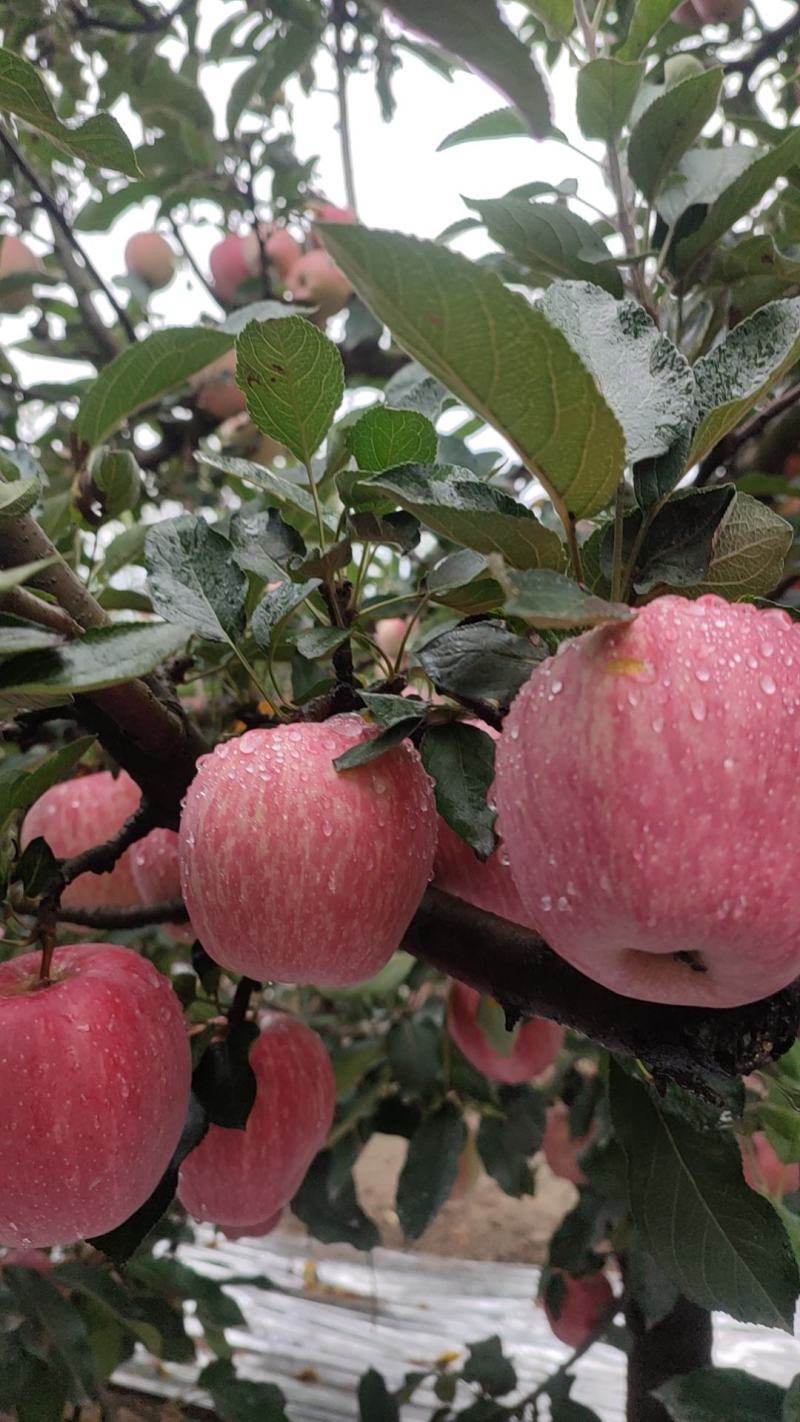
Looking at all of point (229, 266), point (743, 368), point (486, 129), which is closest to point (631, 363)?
point (743, 368)

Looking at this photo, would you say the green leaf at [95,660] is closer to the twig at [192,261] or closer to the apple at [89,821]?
the apple at [89,821]

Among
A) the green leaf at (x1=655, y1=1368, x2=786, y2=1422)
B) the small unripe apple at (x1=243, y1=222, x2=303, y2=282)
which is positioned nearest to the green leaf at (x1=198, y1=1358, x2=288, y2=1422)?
the green leaf at (x1=655, y1=1368, x2=786, y2=1422)

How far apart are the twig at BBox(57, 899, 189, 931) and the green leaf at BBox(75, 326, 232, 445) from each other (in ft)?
0.91

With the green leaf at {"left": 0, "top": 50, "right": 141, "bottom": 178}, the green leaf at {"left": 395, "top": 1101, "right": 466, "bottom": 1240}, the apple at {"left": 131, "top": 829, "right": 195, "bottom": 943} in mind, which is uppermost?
the green leaf at {"left": 0, "top": 50, "right": 141, "bottom": 178}

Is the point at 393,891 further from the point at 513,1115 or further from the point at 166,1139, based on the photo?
the point at 513,1115

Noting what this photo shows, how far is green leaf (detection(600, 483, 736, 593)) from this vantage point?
336 mm

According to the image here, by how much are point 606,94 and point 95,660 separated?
0.54 meters

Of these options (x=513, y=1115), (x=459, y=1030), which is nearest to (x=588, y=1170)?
(x=459, y=1030)

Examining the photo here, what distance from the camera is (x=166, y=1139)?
0.46 m

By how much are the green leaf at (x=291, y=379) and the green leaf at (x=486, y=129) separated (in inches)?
13.9

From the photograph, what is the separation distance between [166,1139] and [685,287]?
62 cm

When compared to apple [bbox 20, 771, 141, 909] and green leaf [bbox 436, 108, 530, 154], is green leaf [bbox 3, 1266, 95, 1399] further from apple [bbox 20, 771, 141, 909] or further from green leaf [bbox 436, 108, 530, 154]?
green leaf [bbox 436, 108, 530, 154]

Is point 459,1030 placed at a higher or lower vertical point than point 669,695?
lower

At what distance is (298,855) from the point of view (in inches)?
14.7
